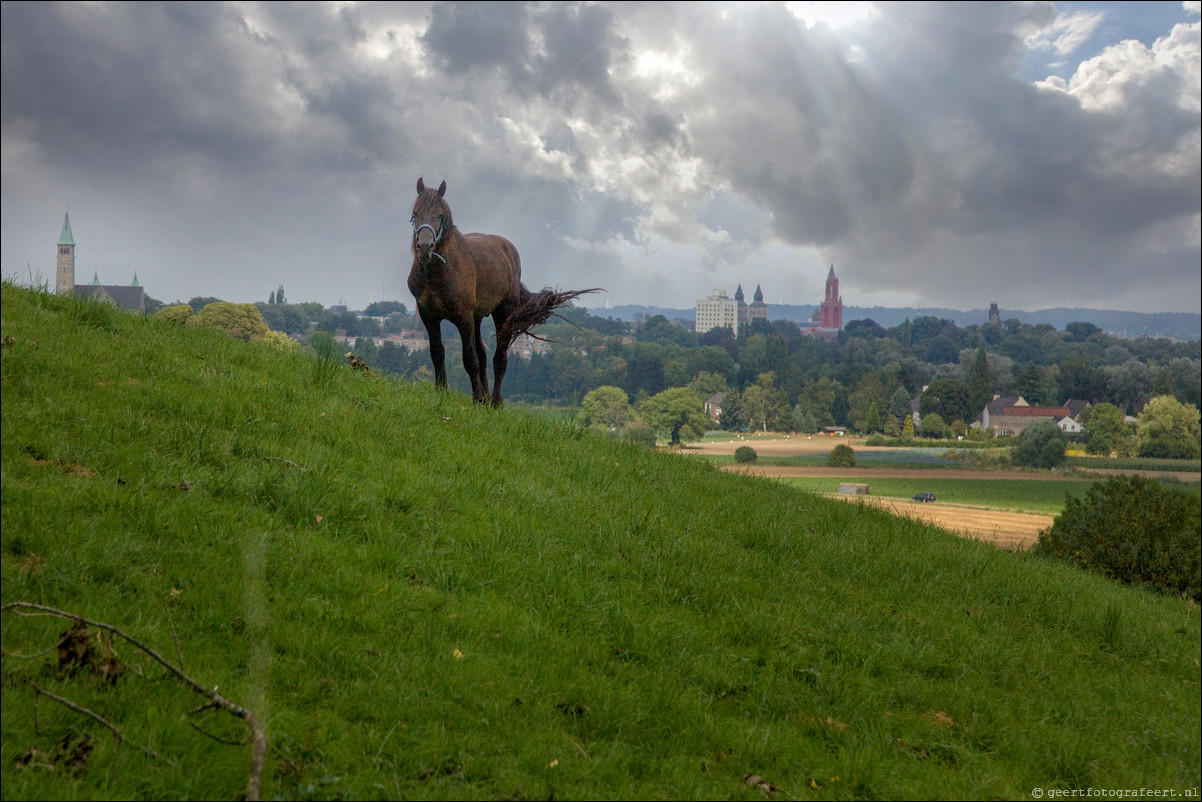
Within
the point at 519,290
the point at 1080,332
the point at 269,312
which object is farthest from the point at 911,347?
the point at 519,290

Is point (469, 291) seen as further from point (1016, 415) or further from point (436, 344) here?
point (1016, 415)

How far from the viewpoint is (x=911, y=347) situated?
186m

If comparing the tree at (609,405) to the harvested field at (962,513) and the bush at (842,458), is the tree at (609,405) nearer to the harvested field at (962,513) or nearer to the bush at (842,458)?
the harvested field at (962,513)

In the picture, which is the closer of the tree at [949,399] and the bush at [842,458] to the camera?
the bush at [842,458]

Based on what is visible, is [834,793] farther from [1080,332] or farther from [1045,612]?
[1080,332]

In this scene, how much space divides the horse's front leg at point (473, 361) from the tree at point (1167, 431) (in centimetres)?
10132

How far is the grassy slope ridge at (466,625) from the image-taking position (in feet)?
12.3

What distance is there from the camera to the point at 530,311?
38.8 ft

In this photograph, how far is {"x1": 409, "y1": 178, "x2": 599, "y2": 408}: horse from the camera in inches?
387

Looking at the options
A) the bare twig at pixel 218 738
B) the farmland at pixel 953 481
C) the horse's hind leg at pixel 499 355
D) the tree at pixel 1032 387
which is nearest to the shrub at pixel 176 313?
the horse's hind leg at pixel 499 355

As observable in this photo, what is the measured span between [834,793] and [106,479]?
4.76 metres

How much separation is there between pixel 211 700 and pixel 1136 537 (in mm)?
17673

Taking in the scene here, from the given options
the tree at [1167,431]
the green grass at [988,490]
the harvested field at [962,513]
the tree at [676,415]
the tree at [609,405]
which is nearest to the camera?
the harvested field at [962,513]

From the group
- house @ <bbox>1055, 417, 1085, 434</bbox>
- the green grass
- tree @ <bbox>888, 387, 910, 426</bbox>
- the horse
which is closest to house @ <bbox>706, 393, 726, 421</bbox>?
tree @ <bbox>888, 387, 910, 426</bbox>
